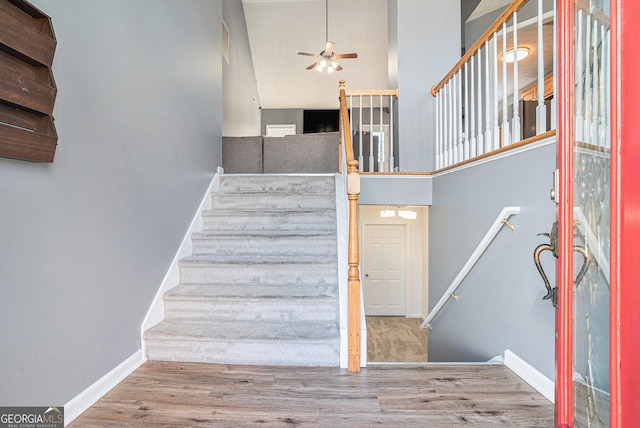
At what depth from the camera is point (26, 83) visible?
117 centimetres

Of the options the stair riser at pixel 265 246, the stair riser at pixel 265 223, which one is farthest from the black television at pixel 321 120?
the stair riser at pixel 265 246

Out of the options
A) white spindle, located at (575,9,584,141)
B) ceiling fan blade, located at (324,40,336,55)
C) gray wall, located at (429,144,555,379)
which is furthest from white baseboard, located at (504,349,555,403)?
ceiling fan blade, located at (324,40,336,55)

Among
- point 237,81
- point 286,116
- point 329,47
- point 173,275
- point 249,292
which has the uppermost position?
point 329,47

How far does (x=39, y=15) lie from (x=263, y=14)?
6.45 metres

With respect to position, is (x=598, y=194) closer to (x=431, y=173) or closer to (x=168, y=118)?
(x=168, y=118)

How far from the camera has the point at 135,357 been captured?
72.8 inches

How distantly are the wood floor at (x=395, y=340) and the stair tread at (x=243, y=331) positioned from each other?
10.9 ft

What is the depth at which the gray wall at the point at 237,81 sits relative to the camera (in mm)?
5250

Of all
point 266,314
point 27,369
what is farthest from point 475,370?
point 27,369

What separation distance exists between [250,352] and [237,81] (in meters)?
5.35

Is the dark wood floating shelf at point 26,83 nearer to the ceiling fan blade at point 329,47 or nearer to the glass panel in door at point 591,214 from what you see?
the glass panel in door at point 591,214

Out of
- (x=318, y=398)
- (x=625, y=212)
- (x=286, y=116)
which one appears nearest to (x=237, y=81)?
(x=286, y=116)

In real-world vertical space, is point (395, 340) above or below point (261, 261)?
below

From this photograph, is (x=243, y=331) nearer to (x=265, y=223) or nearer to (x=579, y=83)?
(x=265, y=223)
